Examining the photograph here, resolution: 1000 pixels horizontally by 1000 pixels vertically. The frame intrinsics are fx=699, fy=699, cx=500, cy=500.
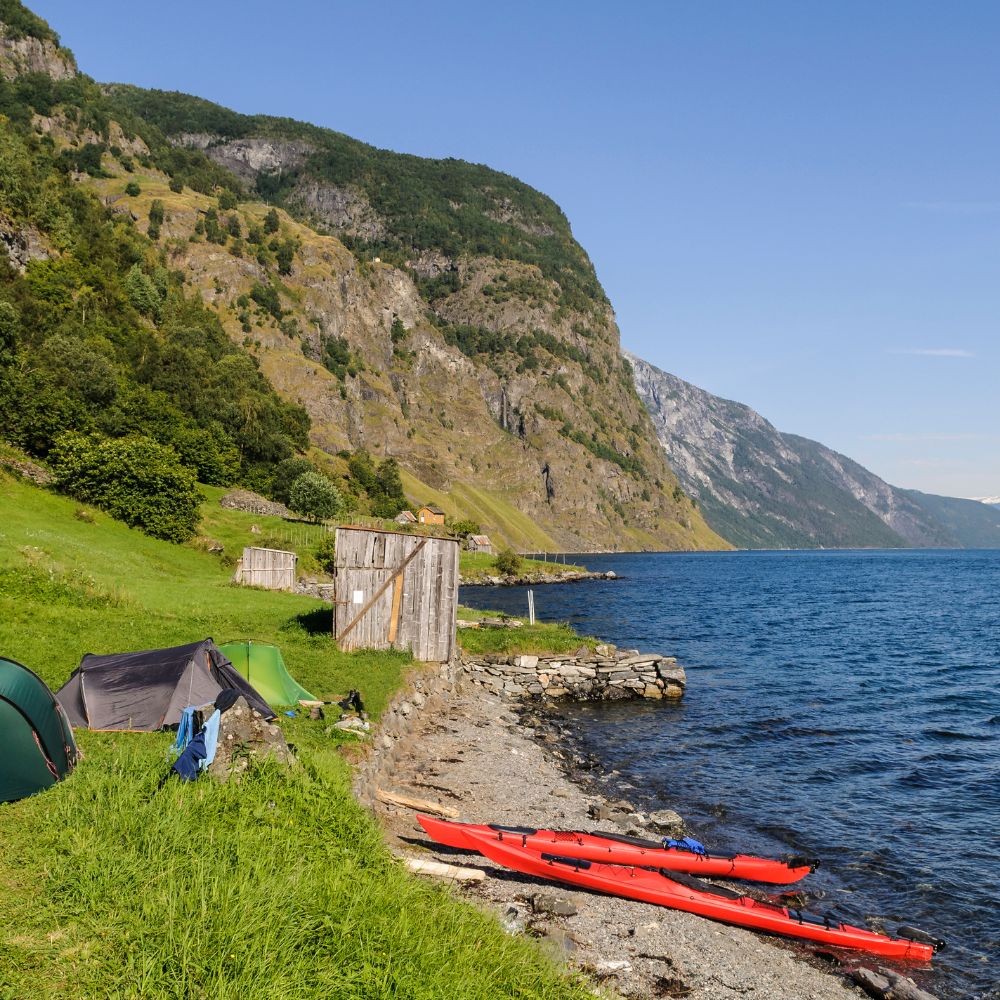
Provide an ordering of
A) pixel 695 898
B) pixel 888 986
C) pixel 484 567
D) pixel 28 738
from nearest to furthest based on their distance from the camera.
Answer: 1. pixel 28 738
2. pixel 888 986
3. pixel 695 898
4. pixel 484 567

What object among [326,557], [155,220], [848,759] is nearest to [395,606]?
[848,759]

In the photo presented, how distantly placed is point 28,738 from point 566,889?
998 centimetres

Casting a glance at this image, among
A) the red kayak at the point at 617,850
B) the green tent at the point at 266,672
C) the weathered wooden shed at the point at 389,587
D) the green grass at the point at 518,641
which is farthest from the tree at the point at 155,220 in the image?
the red kayak at the point at 617,850

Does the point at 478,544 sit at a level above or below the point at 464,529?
below

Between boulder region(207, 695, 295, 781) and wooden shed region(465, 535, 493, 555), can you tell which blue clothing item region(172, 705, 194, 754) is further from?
wooden shed region(465, 535, 493, 555)

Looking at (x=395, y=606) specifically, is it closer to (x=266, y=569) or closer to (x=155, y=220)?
(x=266, y=569)

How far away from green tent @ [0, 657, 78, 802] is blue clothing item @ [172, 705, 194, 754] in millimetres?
1688

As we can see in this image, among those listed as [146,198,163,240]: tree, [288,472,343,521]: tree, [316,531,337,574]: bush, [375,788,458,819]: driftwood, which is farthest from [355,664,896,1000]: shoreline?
[146,198,163,240]: tree

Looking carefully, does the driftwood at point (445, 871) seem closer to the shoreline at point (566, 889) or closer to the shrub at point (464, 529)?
the shoreline at point (566, 889)

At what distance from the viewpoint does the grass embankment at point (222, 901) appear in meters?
6.77

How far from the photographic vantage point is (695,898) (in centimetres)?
1351

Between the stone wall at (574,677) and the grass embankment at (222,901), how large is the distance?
775 inches

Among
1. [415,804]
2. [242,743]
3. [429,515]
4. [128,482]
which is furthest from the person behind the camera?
[429,515]

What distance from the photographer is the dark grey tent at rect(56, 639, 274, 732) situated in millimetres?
15797
